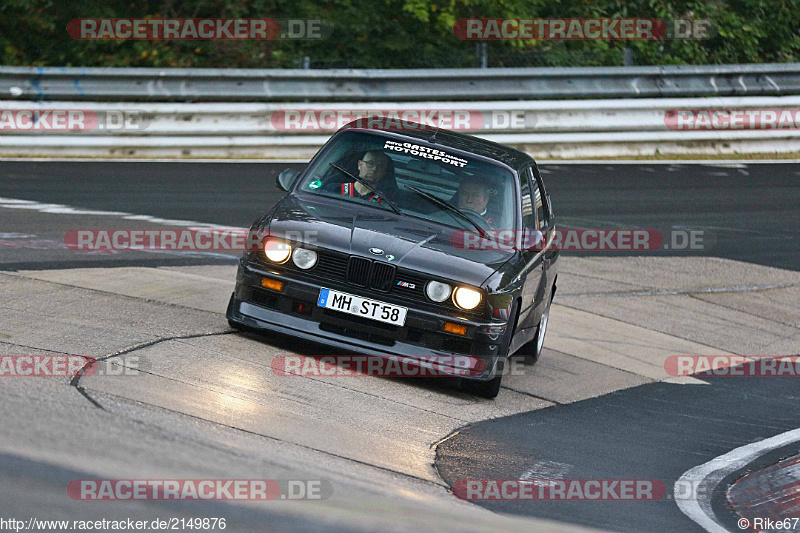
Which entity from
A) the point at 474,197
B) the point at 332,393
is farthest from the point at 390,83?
the point at 332,393

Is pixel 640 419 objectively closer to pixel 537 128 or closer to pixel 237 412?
pixel 237 412

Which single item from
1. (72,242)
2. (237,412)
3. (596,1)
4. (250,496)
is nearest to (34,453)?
(250,496)

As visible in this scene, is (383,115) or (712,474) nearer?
(712,474)

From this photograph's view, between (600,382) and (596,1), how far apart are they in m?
14.8

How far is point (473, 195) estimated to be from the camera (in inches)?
325

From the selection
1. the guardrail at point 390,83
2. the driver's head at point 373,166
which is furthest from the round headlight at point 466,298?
the guardrail at point 390,83

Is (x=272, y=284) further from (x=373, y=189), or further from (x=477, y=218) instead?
(x=477, y=218)

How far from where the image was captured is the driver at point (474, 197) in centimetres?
820

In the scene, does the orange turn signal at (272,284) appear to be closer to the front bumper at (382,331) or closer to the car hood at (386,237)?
the front bumper at (382,331)

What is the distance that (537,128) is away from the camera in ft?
58.1

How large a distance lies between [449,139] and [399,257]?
171 cm

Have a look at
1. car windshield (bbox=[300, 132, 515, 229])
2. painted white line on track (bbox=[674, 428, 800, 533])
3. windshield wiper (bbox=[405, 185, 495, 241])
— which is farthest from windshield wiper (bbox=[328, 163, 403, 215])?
painted white line on track (bbox=[674, 428, 800, 533])

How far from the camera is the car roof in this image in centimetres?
855

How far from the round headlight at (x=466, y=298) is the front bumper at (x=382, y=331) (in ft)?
0.28
